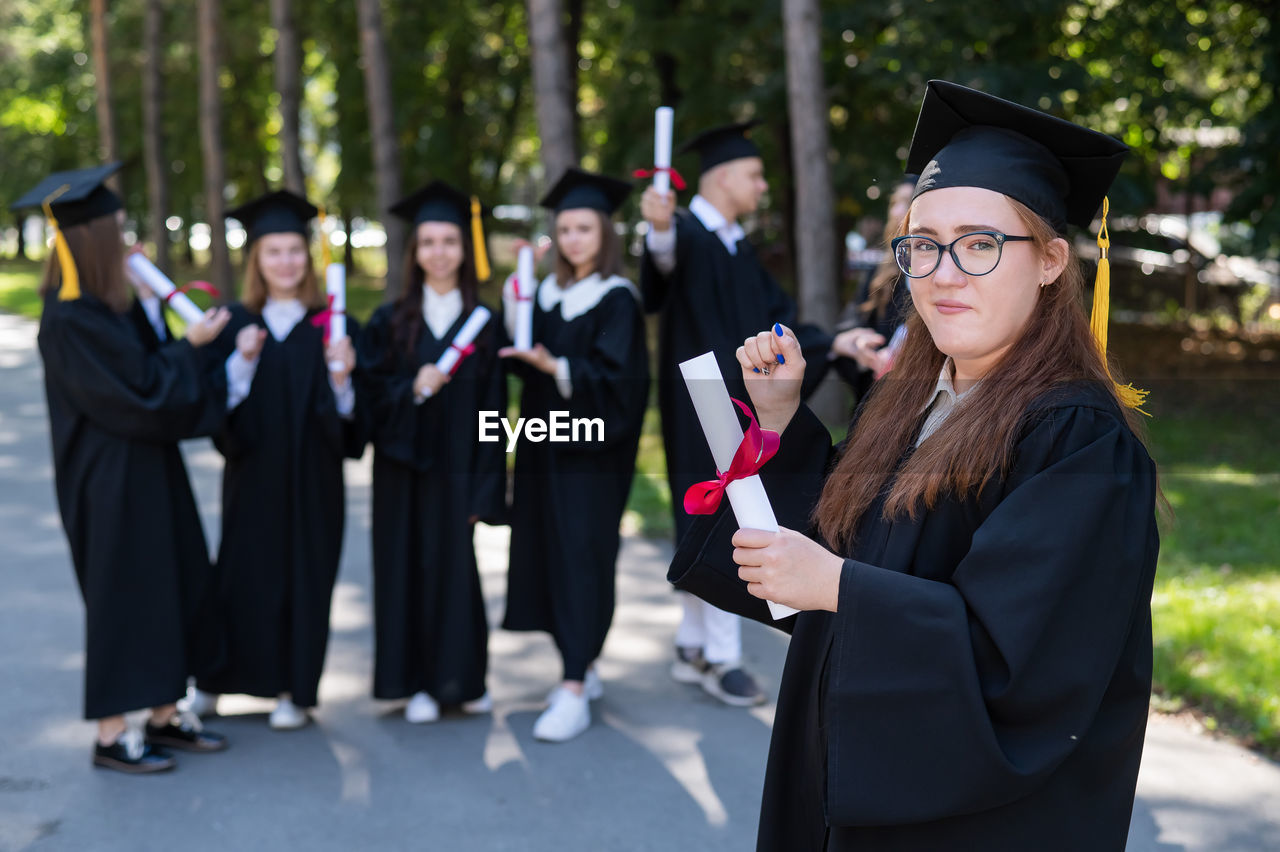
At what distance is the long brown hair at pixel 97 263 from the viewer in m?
4.17

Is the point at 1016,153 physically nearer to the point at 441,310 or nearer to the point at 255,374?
the point at 441,310

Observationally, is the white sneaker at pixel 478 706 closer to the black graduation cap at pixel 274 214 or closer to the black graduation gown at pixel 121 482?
the black graduation gown at pixel 121 482

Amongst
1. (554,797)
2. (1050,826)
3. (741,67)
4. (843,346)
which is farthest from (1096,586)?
(741,67)

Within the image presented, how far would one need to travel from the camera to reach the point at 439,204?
4.96 metres

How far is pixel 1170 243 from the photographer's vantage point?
12.5 m

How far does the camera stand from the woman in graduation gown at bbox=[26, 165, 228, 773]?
4137mm

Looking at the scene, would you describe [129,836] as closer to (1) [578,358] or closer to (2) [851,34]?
(1) [578,358]

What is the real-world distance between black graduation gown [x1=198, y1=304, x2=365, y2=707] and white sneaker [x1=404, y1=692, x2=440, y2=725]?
40 cm

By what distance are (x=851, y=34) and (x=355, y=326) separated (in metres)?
8.13

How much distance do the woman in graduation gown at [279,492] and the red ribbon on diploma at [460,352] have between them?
41 centimetres

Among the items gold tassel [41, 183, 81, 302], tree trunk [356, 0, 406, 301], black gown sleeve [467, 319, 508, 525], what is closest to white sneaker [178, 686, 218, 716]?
black gown sleeve [467, 319, 508, 525]

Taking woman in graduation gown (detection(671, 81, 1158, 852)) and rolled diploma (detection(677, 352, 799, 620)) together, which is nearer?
woman in graduation gown (detection(671, 81, 1158, 852))

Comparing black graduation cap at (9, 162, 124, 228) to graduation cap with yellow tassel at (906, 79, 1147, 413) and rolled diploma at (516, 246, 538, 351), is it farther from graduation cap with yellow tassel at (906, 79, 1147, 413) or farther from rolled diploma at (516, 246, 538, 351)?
graduation cap with yellow tassel at (906, 79, 1147, 413)

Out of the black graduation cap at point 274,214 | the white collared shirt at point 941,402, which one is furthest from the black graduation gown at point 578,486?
the white collared shirt at point 941,402
